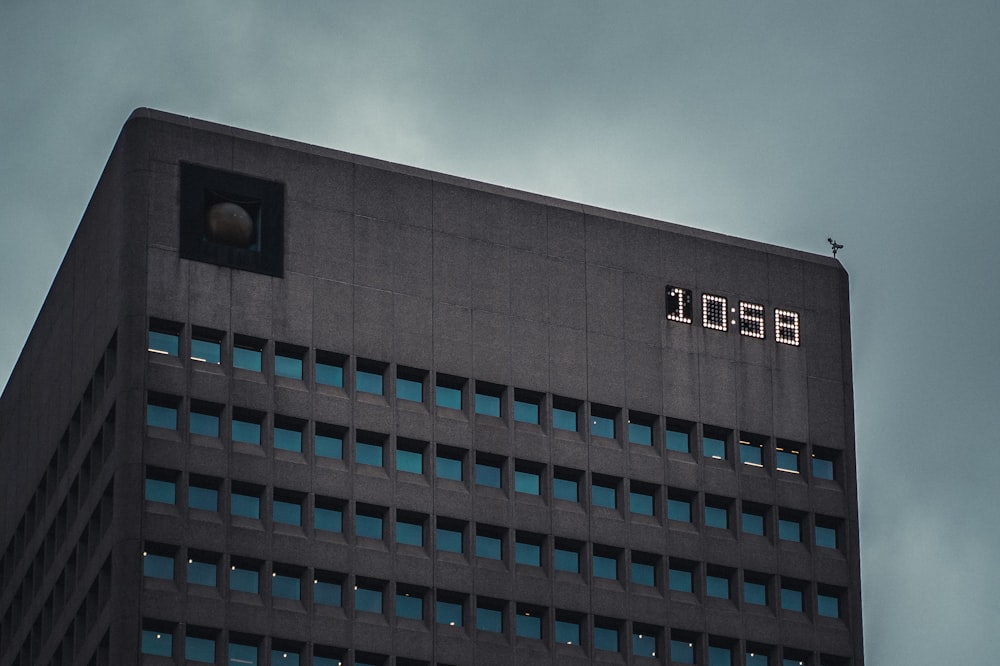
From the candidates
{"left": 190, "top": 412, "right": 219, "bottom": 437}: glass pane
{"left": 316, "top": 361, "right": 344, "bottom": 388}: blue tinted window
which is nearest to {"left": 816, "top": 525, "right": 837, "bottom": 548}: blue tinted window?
{"left": 316, "top": 361, "right": 344, "bottom": 388}: blue tinted window

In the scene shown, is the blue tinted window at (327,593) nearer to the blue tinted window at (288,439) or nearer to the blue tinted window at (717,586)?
the blue tinted window at (288,439)

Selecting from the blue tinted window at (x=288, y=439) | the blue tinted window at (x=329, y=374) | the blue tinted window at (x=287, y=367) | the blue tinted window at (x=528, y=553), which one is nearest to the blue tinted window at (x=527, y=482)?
the blue tinted window at (x=528, y=553)

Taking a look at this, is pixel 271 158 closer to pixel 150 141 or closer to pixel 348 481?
pixel 150 141

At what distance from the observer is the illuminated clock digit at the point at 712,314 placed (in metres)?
150

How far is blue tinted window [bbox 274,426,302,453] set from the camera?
13825 cm

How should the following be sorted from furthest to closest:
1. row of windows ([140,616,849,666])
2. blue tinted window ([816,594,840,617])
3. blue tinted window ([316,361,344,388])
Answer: blue tinted window ([816,594,840,617]) < blue tinted window ([316,361,344,388]) < row of windows ([140,616,849,666])

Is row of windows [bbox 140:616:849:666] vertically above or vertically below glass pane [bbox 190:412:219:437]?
below

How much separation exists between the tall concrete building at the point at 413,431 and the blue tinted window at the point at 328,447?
15cm

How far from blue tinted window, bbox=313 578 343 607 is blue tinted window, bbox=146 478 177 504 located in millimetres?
7204

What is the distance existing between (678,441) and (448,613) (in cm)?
1577

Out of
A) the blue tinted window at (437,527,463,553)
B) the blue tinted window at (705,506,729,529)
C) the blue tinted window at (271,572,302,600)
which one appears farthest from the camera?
the blue tinted window at (705,506,729,529)

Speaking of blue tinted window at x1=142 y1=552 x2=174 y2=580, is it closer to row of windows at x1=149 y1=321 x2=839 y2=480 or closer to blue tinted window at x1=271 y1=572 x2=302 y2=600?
blue tinted window at x1=271 y1=572 x2=302 y2=600

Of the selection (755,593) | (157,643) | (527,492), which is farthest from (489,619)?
(157,643)

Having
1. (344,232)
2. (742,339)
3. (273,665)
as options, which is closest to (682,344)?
(742,339)
